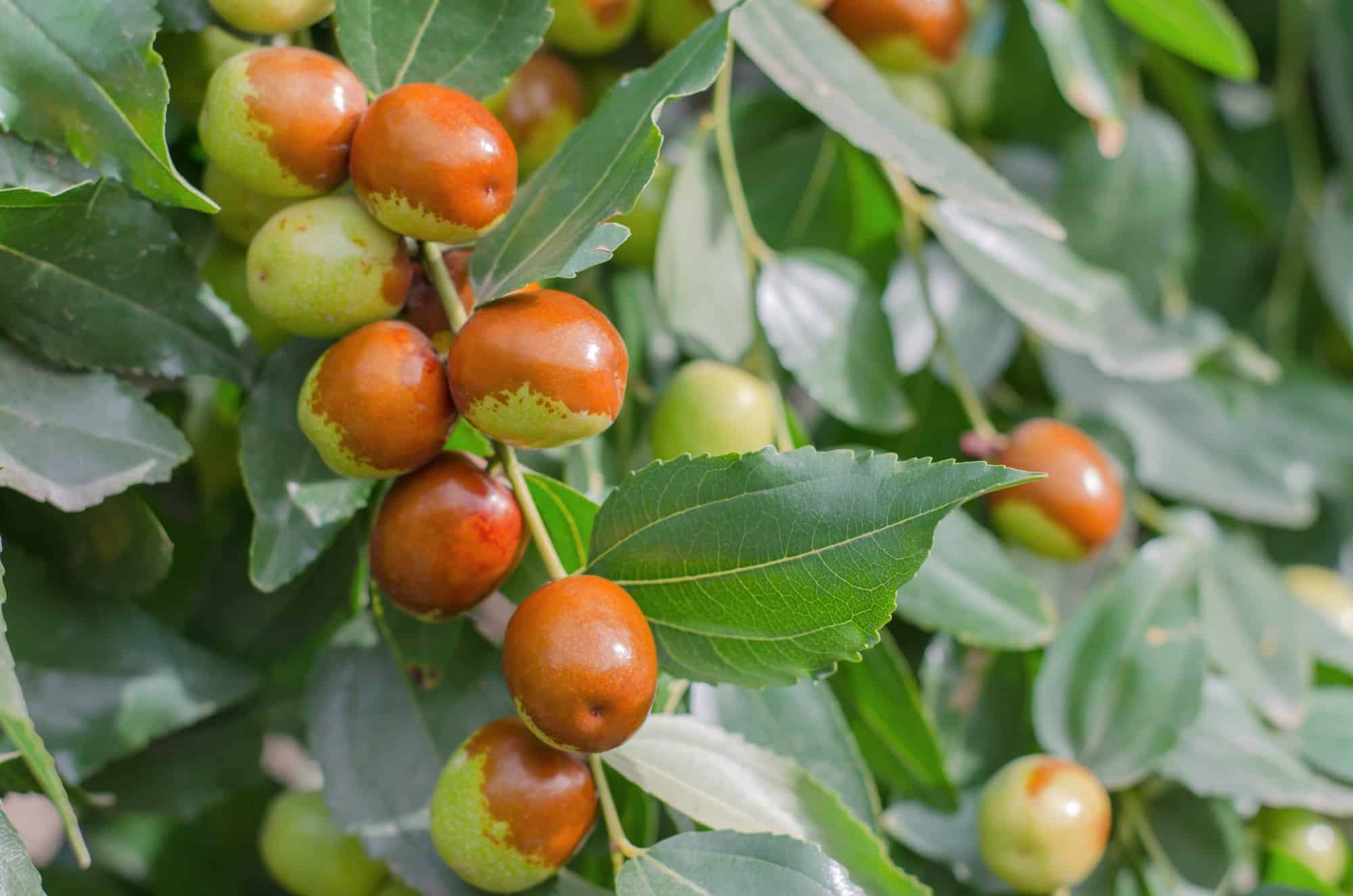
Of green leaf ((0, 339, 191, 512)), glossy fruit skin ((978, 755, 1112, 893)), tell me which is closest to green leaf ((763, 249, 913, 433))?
glossy fruit skin ((978, 755, 1112, 893))

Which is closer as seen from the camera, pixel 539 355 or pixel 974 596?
pixel 539 355

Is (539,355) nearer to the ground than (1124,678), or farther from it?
farther from it

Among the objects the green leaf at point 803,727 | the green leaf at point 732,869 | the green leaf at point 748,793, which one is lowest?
the green leaf at point 803,727

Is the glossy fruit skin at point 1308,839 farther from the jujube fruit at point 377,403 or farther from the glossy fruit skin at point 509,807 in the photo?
the jujube fruit at point 377,403

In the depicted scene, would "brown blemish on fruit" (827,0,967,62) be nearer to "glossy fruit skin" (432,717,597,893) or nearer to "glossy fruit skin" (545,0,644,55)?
"glossy fruit skin" (545,0,644,55)

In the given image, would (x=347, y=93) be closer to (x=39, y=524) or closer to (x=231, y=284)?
(x=231, y=284)

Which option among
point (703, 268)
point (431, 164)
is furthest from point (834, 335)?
point (431, 164)

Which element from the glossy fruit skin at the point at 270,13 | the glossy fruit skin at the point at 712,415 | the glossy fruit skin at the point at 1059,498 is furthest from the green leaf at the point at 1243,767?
the glossy fruit skin at the point at 270,13

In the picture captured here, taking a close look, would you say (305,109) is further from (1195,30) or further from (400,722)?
(1195,30)
